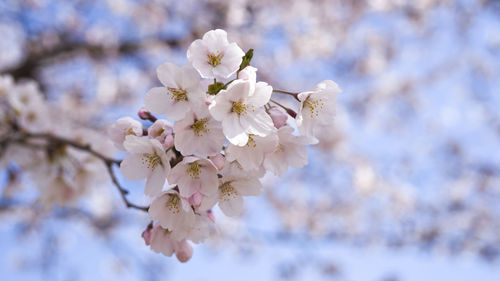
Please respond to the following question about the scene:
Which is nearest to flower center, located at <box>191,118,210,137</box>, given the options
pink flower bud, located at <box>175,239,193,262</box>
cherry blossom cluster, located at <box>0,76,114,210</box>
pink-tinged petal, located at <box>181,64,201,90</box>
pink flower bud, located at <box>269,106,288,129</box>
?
pink-tinged petal, located at <box>181,64,201,90</box>

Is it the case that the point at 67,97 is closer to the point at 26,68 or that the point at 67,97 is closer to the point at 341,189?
the point at 26,68

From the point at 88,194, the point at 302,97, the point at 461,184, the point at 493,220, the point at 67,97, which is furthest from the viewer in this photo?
the point at 461,184

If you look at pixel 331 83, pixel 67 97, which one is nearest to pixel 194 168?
pixel 331 83

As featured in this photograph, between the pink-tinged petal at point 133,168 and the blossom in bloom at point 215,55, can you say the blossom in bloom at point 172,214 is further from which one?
the blossom in bloom at point 215,55

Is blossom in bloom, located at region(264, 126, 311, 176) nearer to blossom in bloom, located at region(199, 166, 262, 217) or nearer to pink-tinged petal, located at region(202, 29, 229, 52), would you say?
blossom in bloom, located at region(199, 166, 262, 217)

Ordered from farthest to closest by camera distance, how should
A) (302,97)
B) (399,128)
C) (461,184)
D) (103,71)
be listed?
(399,128), (461,184), (103,71), (302,97)

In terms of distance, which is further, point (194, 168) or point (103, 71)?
point (103, 71)
